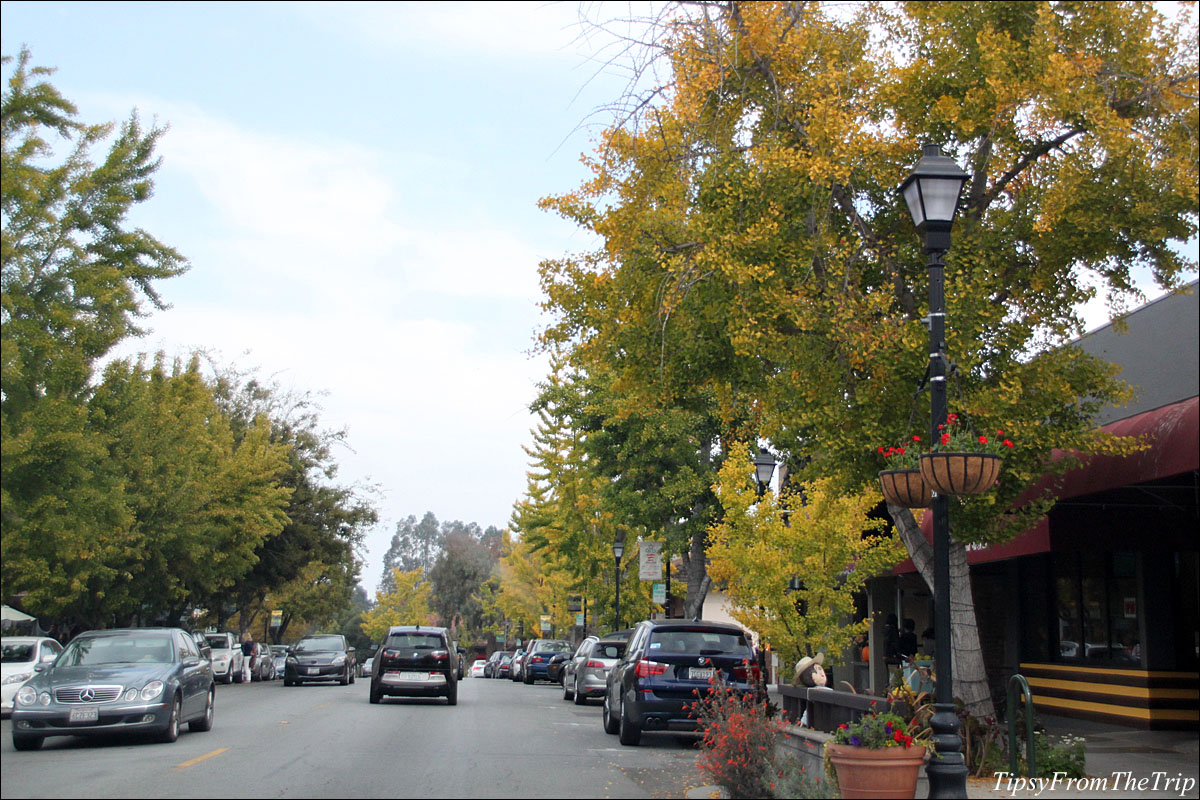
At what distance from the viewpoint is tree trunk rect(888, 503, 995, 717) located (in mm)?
12188

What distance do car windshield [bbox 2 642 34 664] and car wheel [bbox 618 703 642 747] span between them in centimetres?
1266

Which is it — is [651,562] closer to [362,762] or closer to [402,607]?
[362,762]

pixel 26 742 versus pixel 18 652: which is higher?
pixel 18 652

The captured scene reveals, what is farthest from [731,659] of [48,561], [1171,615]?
[48,561]

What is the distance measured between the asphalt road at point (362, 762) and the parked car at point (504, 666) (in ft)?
127

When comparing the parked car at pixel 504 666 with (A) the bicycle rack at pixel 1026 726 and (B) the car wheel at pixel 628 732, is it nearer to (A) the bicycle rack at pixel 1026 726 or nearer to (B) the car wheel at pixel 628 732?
(B) the car wheel at pixel 628 732

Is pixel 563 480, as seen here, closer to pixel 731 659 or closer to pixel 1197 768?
pixel 731 659

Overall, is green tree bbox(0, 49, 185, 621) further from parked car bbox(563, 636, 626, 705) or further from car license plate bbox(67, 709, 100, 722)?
parked car bbox(563, 636, 626, 705)

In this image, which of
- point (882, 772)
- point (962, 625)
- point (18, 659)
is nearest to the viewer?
point (882, 772)

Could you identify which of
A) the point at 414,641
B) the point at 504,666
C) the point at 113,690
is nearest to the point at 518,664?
the point at 504,666

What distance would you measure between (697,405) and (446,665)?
8.91 meters

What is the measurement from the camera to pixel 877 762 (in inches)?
361

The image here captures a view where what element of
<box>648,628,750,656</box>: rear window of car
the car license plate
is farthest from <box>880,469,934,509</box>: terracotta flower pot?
the car license plate

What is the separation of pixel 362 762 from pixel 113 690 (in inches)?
137
